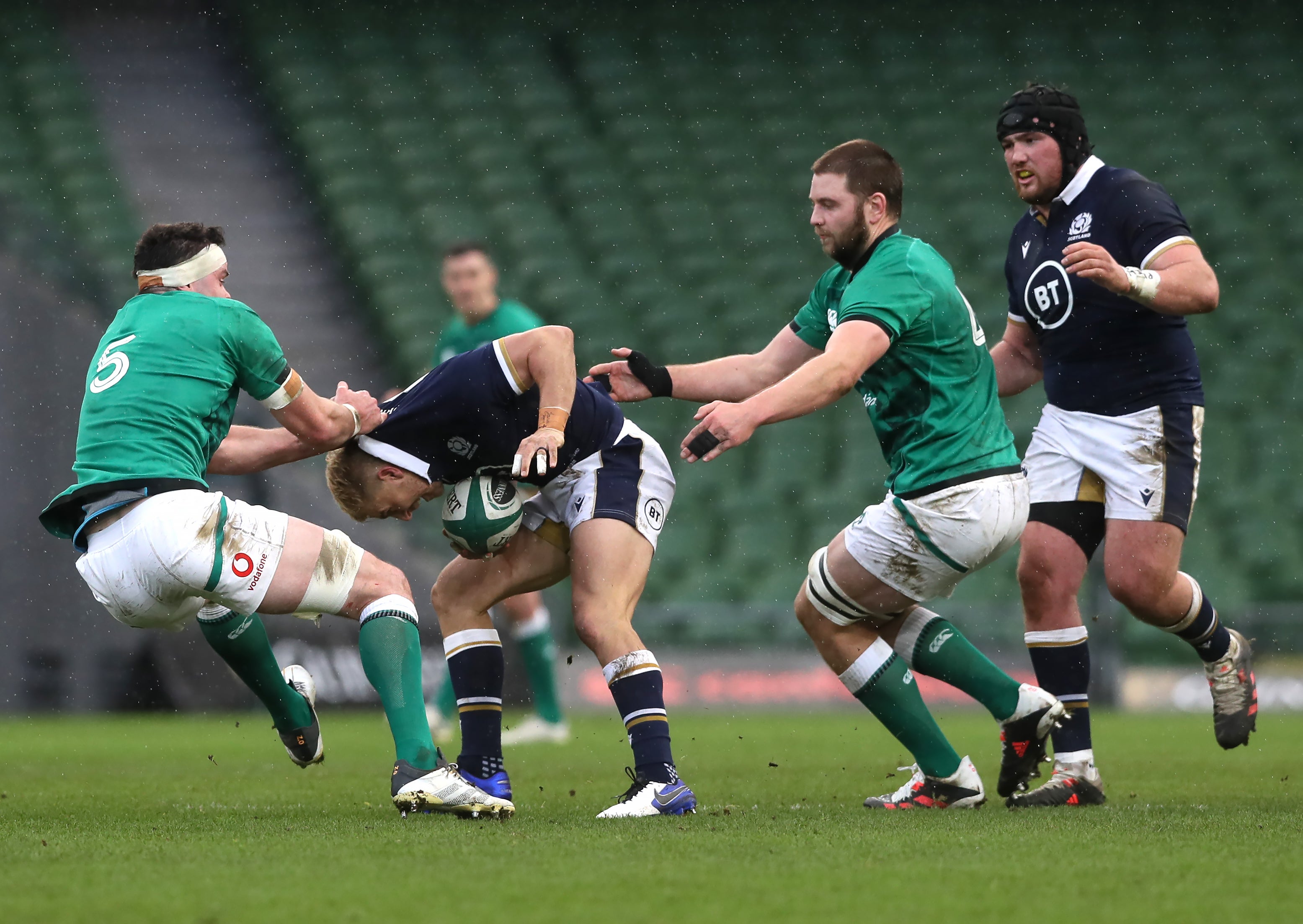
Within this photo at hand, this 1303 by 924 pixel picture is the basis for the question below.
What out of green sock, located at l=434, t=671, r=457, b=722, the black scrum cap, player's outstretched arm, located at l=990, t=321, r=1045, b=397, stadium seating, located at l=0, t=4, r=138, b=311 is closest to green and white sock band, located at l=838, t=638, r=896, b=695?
player's outstretched arm, located at l=990, t=321, r=1045, b=397

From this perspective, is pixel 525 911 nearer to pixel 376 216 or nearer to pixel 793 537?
pixel 793 537

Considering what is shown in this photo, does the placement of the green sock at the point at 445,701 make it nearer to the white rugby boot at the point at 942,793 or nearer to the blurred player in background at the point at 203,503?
the blurred player in background at the point at 203,503

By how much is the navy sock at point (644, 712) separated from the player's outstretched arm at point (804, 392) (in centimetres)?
85

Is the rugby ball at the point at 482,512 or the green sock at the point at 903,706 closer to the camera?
the rugby ball at the point at 482,512

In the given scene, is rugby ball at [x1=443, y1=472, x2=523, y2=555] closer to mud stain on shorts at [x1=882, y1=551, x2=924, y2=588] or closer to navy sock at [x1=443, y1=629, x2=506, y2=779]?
navy sock at [x1=443, y1=629, x2=506, y2=779]

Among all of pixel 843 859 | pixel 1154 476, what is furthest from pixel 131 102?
pixel 843 859

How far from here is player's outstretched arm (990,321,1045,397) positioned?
560cm

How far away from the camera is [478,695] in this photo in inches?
194

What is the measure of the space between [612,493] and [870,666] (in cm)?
102

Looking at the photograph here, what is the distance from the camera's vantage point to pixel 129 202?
14.3 meters

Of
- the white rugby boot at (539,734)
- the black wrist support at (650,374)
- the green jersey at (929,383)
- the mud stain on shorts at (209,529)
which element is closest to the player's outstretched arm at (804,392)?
the green jersey at (929,383)

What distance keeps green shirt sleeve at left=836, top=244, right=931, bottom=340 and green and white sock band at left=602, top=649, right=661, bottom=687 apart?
3.94 feet

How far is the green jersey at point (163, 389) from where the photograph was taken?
4.33m

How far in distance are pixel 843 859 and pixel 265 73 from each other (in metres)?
14.1
